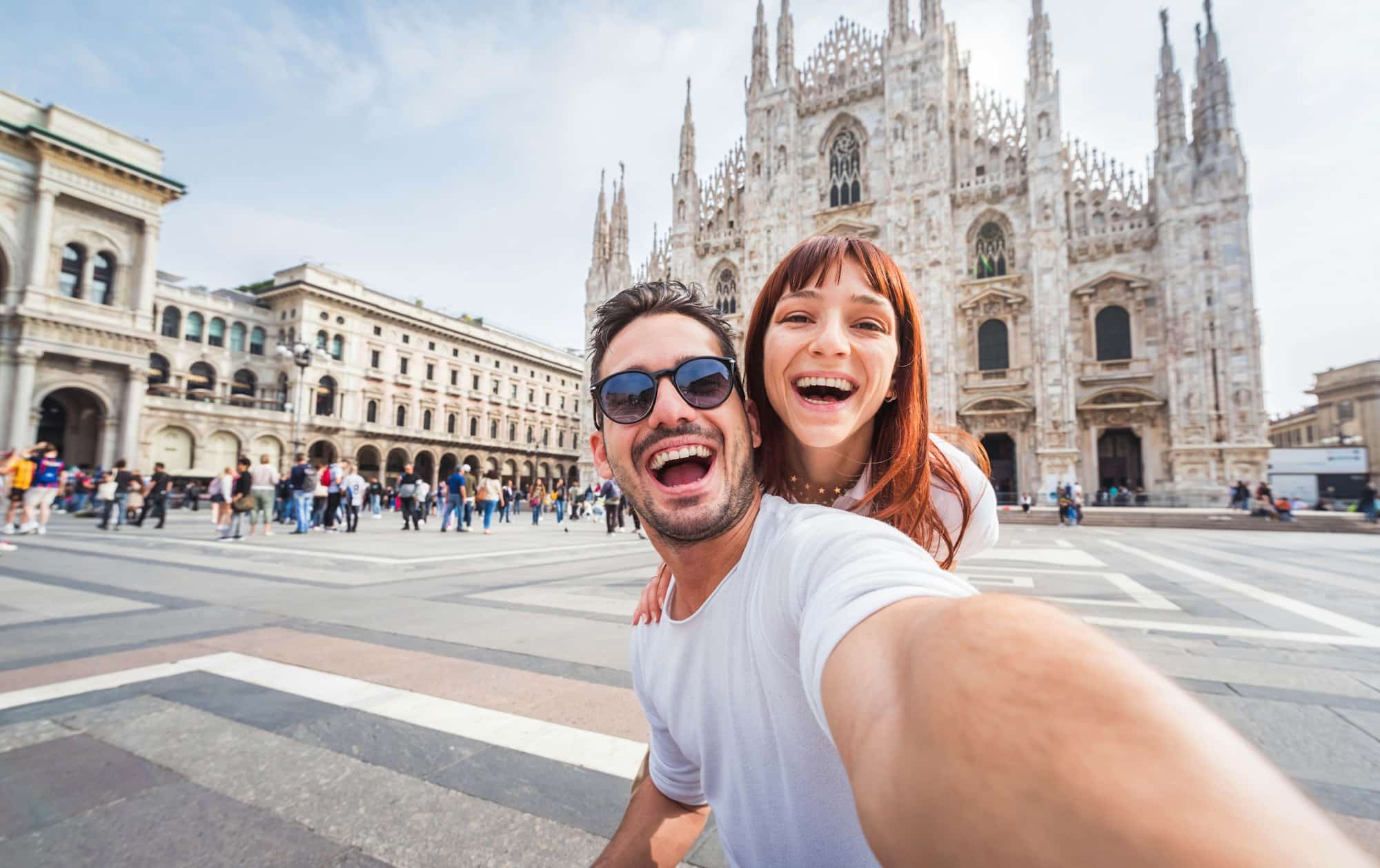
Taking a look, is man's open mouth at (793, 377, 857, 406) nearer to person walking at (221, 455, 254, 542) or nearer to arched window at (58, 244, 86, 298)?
person walking at (221, 455, 254, 542)

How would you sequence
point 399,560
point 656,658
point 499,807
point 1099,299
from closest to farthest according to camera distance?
point 656,658 < point 499,807 < point 399,560 < point 1099,299

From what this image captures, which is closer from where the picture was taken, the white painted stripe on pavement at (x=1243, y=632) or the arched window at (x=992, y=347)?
the white painted stripe on pavement at (x=1243, y=632)

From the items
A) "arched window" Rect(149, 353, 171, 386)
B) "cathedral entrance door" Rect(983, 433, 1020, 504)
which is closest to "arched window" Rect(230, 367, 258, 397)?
"arched window" Rect(149, 353, 171, 386)

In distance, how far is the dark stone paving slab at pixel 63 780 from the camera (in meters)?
1.52

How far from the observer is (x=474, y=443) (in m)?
40.4

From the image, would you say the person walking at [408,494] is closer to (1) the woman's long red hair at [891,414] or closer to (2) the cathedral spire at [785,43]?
(1) the woman's long red hair at [891,414]

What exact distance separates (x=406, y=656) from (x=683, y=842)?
2202mm

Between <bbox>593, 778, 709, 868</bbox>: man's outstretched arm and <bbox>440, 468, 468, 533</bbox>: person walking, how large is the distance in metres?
12.1

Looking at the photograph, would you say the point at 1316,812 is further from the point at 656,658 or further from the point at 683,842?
the point at 683,842

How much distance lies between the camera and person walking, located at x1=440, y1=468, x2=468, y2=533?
41.3 ft

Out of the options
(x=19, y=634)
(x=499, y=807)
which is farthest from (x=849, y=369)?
(x=19, y=634)

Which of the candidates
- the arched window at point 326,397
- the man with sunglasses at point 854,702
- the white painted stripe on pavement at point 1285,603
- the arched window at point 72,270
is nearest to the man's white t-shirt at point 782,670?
the man with sunglasses at point 854,702

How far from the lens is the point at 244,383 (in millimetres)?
32812

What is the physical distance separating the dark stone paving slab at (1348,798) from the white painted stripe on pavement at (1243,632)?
1634mm
